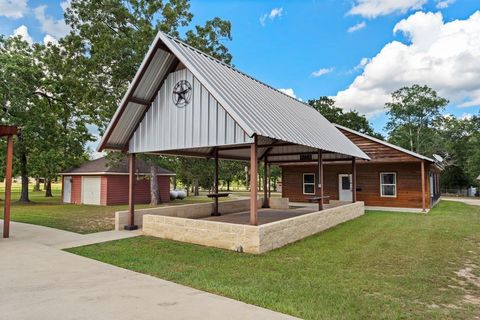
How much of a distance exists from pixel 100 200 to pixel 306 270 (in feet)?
66.1

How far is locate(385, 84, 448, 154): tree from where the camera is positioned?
43.1m

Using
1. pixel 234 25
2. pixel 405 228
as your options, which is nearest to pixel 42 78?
pixel 234 25

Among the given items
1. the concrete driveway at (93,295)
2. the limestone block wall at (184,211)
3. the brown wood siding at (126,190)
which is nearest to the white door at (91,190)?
the brown wood siding at (126,190)

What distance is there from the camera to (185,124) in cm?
920

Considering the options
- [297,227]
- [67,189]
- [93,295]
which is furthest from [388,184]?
[67,189]

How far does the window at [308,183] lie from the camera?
2105 centimetres

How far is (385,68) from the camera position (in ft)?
117

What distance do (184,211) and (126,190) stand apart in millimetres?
13795

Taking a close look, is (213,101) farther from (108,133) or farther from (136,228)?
(136,228)

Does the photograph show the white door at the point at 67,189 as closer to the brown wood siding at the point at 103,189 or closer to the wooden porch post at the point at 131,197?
the brown wood siding at the point at 103,189

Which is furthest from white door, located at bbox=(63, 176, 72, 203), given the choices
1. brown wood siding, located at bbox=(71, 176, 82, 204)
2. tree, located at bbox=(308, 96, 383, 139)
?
tree, located at bbox=(308, 96, 383, 139)

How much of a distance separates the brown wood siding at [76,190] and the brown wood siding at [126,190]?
10.5 feet

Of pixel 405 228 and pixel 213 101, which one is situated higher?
pixel 213 101

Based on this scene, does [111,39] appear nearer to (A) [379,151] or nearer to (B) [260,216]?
(B) [260,216]
